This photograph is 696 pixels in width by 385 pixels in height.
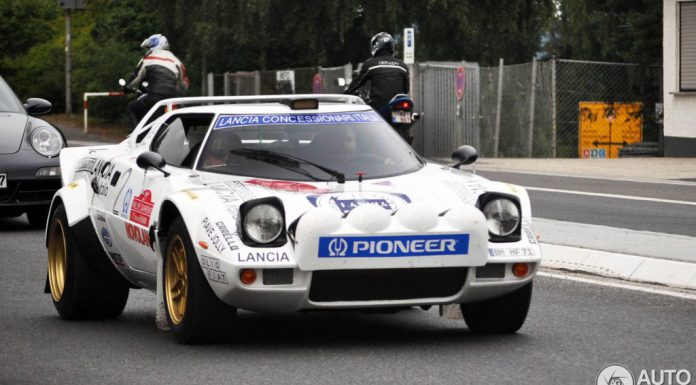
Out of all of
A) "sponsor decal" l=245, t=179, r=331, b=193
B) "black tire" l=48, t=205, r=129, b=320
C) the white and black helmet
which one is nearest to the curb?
"sponsor decal" l=245, t=179, r=331, b=193

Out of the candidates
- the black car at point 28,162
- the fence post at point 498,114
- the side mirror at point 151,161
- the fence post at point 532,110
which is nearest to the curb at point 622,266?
the side mirror at point 151,161

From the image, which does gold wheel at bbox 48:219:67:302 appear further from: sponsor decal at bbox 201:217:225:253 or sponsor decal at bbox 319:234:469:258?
sponsor decal at bbox 319:234:469:258

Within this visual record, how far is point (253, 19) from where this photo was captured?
133 feet

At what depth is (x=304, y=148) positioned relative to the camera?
28.3 ft

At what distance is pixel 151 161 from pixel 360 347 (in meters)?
1.55

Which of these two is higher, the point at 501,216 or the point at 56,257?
the point at 501,216

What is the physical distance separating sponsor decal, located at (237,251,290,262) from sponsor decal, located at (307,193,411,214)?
1.10 feet

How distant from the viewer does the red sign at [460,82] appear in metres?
30.7

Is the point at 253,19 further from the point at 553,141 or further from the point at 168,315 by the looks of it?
the point at 168,315

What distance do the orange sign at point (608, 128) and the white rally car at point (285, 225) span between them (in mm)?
22863

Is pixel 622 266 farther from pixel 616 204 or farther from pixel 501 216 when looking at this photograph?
pixel 616 204

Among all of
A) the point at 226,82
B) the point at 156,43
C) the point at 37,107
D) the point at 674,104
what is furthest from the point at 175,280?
the point at 226,82

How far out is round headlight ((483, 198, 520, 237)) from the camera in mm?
7938

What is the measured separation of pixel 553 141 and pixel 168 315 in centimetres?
2312
